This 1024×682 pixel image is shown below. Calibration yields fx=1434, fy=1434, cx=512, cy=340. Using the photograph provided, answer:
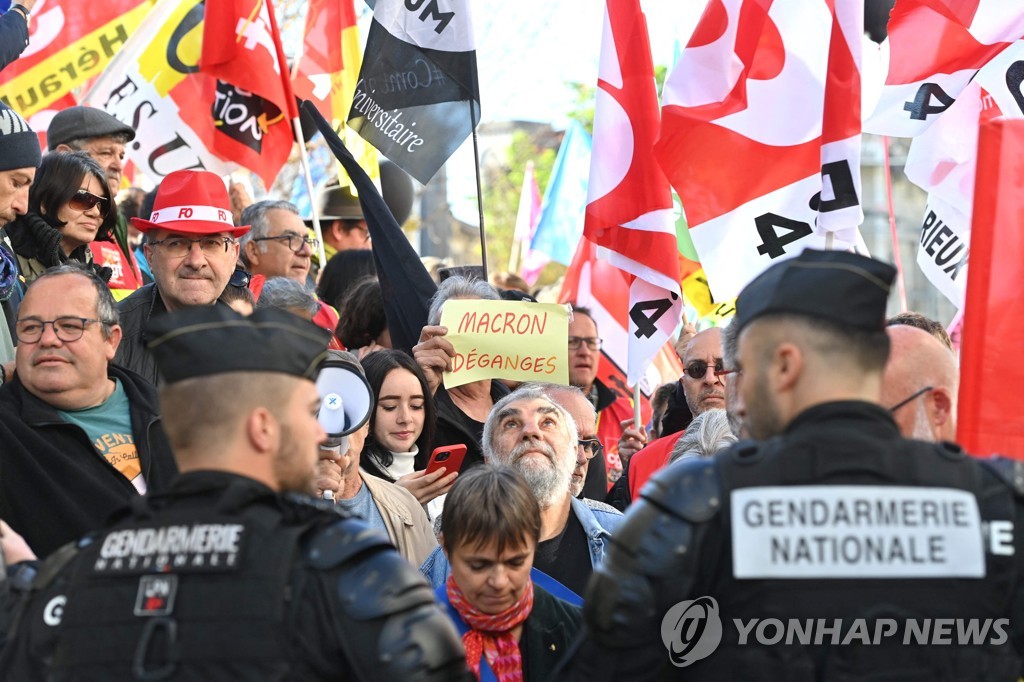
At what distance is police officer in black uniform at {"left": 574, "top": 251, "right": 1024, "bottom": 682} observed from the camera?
3.21 metres

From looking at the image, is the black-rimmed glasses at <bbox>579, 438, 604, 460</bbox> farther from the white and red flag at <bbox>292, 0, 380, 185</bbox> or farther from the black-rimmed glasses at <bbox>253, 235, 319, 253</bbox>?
the white and red flag at <bbox>292, 0, 380, 185</bbox>

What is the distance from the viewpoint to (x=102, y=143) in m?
8.10

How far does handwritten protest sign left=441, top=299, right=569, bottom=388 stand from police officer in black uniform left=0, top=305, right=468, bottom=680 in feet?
11.8

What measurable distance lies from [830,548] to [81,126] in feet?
19.8

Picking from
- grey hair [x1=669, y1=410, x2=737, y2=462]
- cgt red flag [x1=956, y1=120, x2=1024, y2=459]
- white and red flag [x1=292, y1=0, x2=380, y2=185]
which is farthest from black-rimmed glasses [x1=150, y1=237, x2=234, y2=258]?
cgt red flag [x1=956, y1=120, x2=1024, y2=459]

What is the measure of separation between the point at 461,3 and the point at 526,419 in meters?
3.11

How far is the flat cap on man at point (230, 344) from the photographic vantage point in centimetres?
330

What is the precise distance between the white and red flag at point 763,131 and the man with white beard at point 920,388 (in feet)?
8.26

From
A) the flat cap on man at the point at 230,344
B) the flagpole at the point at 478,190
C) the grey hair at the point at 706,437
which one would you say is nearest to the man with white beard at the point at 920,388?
the grey hair at the point at 706,437

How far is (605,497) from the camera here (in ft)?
24.3

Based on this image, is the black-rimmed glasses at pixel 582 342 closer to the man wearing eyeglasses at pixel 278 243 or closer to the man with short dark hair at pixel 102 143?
the man wearing eyeglasses at pixel 278 243

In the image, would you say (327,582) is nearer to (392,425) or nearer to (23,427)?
(23,427)

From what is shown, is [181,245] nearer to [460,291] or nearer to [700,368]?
[460,291]

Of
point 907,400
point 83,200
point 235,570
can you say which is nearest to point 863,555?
point 907,400
